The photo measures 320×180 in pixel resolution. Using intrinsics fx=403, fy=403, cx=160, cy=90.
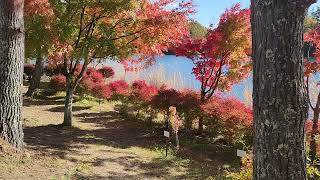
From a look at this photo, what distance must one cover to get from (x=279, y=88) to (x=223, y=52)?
7.41 meters

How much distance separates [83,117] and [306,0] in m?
9.10

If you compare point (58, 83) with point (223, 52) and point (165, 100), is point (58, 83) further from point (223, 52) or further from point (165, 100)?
point (223, 52)

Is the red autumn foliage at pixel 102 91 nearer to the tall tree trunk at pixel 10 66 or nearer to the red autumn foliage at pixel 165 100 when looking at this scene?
the red autumn foliage at pixel 165 100

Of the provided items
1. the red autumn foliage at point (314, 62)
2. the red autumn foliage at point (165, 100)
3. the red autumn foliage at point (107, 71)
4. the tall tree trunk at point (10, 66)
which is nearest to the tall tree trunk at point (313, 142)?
the red autumn foliage at point (314, 62)

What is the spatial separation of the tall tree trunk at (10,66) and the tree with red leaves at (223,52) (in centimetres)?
482

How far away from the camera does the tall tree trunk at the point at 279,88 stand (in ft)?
8.02

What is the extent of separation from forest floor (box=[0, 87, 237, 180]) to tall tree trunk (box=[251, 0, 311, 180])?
374 centimetres

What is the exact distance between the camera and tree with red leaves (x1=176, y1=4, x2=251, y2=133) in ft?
30.7

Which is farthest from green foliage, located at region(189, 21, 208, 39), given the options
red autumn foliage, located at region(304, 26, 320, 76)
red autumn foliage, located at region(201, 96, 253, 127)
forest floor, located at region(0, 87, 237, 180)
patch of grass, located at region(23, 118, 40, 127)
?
patch of grass, located at region(23, 118, 40, 127)

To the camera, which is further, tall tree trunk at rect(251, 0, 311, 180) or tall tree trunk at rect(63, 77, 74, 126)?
tall tree trunk at rect(63, 77, 74, 126)

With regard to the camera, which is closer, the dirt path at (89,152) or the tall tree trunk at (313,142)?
the dirt path at (89,152)

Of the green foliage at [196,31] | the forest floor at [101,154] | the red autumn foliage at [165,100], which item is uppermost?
the green foliage at [196,31]

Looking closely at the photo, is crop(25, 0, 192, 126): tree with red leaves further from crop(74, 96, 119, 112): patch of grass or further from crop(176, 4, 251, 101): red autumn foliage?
crop(74, 96, 119, 112): patch of grass

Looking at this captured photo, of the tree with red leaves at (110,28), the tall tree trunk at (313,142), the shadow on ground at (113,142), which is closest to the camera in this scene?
the shadow on ground at (113,142)
